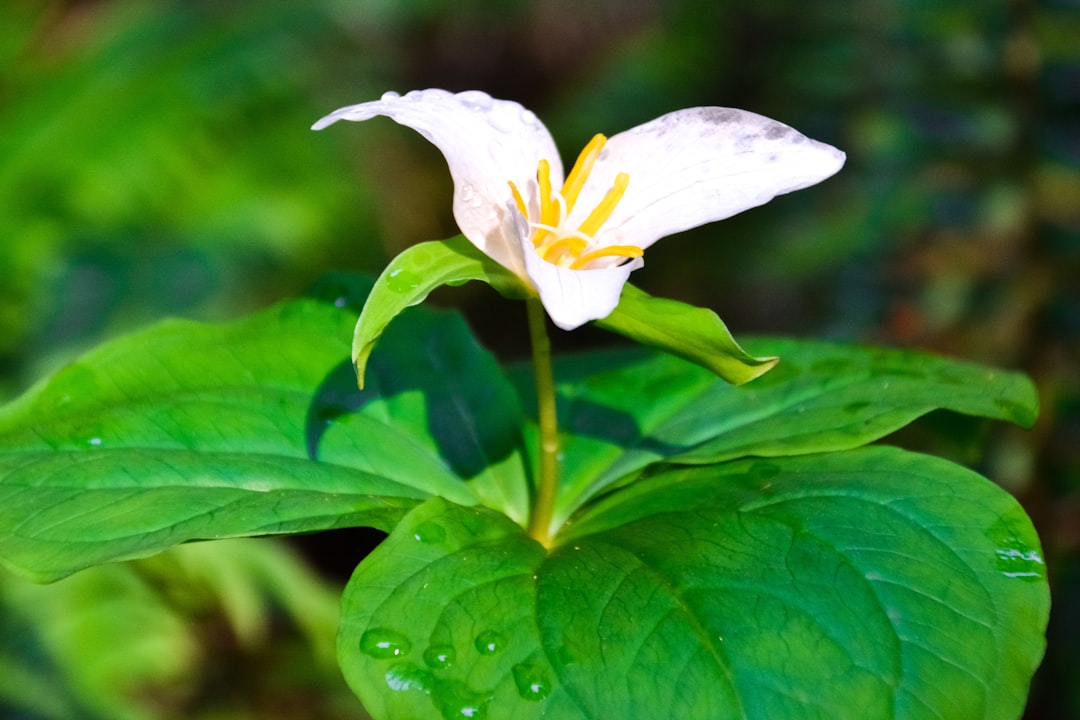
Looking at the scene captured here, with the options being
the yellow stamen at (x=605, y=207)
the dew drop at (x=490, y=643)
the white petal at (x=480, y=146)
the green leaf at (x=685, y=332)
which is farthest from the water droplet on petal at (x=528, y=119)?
the dew drop at (x=490, y=643)

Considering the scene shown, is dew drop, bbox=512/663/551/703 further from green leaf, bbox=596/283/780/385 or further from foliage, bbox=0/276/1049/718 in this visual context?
green leaf, bbox=596/283/780/385

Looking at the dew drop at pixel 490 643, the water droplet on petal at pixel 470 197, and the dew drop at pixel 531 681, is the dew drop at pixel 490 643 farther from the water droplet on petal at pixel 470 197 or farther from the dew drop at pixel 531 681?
the water droplet on petal at pixel 470 197

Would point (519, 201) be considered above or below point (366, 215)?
above

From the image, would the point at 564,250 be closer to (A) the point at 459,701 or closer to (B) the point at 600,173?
(B) the point at 600,173

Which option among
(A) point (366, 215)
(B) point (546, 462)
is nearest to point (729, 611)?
(B) point (546, 462)

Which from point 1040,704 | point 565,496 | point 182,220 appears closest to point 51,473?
point 565,496

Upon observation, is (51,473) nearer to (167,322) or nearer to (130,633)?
(167,322)
